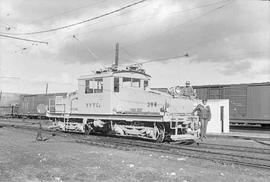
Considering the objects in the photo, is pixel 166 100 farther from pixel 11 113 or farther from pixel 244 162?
pixel 11 113

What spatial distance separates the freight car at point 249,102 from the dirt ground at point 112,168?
15654 mm

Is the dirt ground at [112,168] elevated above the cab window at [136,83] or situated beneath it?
situated beneath

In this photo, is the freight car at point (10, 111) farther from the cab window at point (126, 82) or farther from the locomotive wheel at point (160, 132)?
the locomotive wheel at point (160, 132)

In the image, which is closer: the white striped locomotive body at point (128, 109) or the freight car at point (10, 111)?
the white striped locomotive body at point (128, 109)

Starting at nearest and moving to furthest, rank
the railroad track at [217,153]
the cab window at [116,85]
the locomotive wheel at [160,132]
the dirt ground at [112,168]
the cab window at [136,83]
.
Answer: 1. the dirt ground at [112,168]
2. the railroad track at [217,153]
3. the locomotive wheel at [160,132]
4. the cab window at [116,85]
5. the cab window at [136,83]

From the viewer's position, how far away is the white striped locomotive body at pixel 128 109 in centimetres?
1324

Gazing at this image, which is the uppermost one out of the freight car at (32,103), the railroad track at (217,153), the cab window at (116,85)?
the cab window at (116,85)

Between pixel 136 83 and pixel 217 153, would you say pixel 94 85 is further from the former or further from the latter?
pixel 217 153

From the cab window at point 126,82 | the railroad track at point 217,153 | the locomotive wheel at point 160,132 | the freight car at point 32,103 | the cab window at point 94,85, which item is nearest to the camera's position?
the railroad track at point 217,153

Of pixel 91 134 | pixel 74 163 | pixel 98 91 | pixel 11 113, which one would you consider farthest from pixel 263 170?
pixel 11 113

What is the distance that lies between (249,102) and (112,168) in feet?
62.1

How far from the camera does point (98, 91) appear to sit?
50.9 feet

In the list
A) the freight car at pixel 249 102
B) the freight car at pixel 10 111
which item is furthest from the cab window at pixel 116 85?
the freight car at pixel 10 111

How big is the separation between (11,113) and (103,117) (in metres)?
34.3
